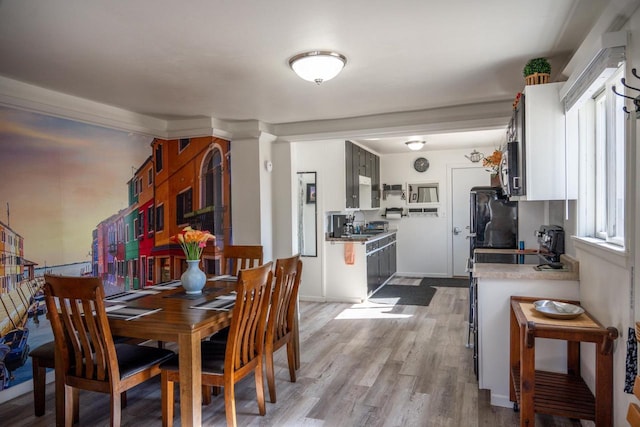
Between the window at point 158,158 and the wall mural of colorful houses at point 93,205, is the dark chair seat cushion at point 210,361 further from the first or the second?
the window at point 158,158

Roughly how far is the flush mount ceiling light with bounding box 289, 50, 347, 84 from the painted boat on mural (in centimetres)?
286

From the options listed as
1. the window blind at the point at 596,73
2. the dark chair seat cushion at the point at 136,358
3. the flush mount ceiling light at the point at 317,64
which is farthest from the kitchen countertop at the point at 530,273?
the dark chair seat cushion at the point at 136,358

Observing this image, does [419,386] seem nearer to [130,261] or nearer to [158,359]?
[158,359]

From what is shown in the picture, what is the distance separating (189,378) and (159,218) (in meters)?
2.81

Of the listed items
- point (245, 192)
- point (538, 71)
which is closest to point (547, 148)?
point (538, 71)

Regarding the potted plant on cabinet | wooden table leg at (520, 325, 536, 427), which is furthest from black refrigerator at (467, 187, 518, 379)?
wooden table leg at (520, 325, 536, 427)

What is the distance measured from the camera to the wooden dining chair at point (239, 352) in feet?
7.58

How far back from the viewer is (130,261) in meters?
4.29

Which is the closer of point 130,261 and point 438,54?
point 438,54

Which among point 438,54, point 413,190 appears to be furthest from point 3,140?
point 413,190

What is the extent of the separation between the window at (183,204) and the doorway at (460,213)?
15.5 feet

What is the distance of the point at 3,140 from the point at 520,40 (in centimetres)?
363

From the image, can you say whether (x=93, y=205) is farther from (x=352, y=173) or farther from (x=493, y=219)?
(x=493, y=219)

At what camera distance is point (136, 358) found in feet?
8.02
